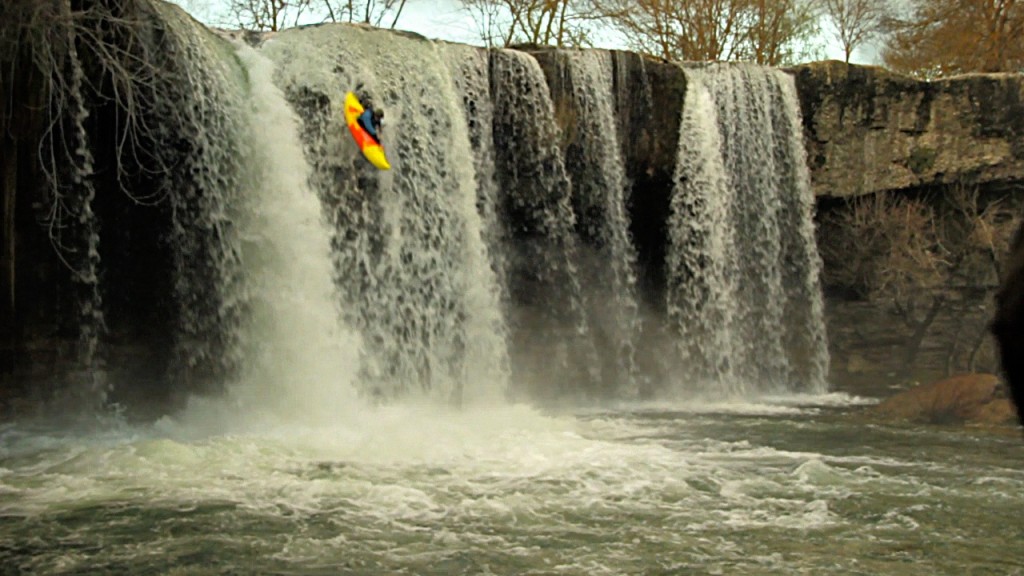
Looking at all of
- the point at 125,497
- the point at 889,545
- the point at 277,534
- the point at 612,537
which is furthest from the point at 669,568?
the point at 125,497

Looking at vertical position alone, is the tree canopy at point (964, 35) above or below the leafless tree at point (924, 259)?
above

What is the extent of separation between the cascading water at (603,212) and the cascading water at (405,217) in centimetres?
178

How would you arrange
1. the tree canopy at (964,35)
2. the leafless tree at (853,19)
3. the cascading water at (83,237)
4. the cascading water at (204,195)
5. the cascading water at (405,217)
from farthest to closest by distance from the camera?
→ the leafless tree at (853,19)
the tree canopy at (964,35)
the cascading water at (405,217)
the cascading water at (204,195)
the cascading water at (83,237)

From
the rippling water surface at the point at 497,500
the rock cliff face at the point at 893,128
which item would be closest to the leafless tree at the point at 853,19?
the rock cliff face at the point at 893,128

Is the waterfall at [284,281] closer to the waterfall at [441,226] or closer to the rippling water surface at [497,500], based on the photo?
the waterfall at [441,226]

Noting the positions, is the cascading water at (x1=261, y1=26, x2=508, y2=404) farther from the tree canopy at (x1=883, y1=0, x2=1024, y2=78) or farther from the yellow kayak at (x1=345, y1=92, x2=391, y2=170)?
the tree canopy at (x1=883, y1=0, x2=1024, y2=78)

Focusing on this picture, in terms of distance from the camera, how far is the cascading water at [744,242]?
52.5ft

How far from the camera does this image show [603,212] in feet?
51.0

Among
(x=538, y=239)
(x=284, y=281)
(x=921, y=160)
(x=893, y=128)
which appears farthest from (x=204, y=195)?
(x=921, y=160)

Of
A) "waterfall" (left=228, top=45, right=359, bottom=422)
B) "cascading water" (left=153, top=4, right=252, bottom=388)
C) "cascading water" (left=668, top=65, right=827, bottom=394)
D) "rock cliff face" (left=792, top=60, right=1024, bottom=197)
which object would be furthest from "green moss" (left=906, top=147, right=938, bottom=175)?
"cascading water" (left=153, top=4, right=252, bottom=388)

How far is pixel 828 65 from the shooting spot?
16953 millimetres

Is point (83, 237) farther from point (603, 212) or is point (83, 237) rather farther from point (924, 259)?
point (924, 259)

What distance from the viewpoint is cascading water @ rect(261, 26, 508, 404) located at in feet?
41.4

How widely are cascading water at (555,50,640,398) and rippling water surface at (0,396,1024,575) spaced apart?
15.4 feet
